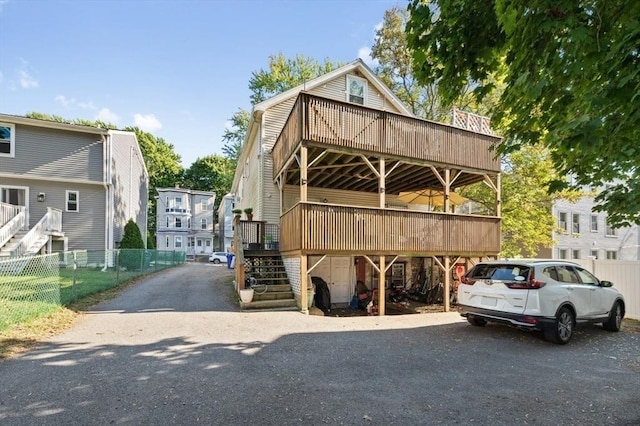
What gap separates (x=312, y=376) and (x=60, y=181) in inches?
803

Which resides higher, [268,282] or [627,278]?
[627,278]

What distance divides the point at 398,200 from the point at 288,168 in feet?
21.3

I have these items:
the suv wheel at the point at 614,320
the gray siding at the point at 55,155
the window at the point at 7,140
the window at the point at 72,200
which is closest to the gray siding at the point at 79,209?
the window at the point at 72,200

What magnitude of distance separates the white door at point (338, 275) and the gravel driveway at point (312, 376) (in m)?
4.98

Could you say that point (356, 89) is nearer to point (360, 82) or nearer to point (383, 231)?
point (360, 82)

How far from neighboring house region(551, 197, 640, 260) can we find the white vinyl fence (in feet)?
45.3

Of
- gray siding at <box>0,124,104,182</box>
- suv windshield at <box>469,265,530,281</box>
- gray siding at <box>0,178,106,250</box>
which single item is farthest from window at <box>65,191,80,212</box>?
suv windshield at <box>469,265,530,281</box>

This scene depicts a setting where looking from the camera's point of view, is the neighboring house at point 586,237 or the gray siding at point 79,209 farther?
the neighboring house at point 586,237

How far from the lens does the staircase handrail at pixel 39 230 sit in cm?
1520

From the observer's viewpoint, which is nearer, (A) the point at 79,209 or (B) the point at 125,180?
(A) the point at 79,209

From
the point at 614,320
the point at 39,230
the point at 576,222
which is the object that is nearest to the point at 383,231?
the point at 614,320

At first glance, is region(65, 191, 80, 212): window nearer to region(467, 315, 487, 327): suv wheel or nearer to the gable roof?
the gable roof

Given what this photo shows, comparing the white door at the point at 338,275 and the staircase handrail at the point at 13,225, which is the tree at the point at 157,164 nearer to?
the staircase handrail at the point at 13,225

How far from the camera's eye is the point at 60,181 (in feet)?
61.5
